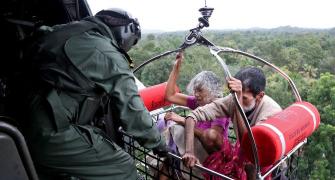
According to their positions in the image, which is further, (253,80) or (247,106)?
(247,106)

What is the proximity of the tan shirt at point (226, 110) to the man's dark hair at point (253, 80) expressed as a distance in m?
0.12

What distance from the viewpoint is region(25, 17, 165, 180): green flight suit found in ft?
6.21

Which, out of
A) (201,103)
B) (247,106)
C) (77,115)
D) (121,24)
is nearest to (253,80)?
(247,106)

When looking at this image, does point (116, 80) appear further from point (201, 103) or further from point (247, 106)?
Result: point (201, 103)

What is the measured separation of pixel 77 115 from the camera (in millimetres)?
1964

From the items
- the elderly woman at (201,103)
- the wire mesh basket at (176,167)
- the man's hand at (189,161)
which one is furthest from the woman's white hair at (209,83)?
the man's hand at (189,161)

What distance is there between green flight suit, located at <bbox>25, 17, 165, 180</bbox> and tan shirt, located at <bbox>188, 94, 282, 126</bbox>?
0.74 m

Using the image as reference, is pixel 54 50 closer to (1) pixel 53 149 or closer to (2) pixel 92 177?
(1) pixel 53 149

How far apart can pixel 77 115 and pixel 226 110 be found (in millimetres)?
1164

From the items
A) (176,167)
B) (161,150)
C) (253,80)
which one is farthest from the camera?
(253,80)

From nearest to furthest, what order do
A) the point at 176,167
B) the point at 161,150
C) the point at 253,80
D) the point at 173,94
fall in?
the point at 161,150
the point at 176,167
the point at 253,80
the point at 173,94

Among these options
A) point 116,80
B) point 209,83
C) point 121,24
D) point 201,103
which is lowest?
point 201,103

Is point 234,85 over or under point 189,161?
over

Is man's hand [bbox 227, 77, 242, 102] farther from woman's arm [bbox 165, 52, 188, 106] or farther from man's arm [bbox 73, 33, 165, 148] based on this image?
woman's arm [bbox 165, 52, 188, 106]
